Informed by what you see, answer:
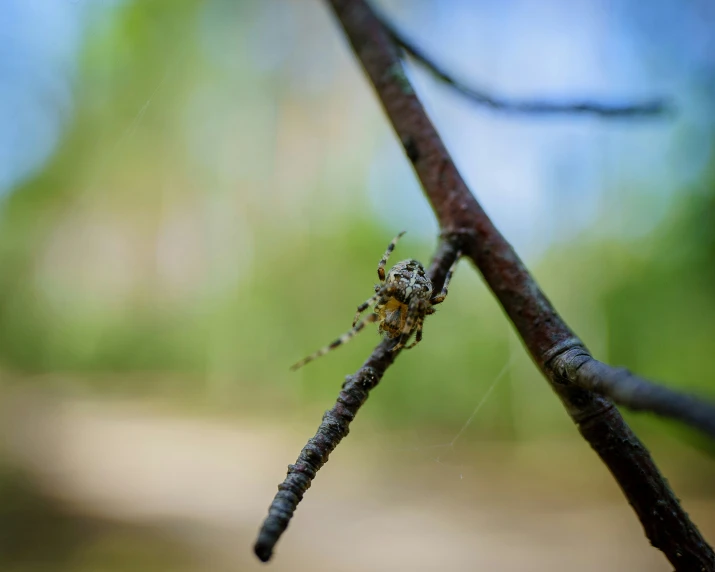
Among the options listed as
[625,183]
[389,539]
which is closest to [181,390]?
[389,539]

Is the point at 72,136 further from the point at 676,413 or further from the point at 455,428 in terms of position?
the point at 676,413

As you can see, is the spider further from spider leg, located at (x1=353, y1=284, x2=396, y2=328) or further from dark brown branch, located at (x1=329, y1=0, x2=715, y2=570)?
dark brown branch, located at (x1=329, y1=0, x2=715, y2=570)

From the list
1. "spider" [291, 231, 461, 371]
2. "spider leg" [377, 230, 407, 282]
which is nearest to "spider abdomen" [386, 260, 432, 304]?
"spider" [291, 231, 461, 371]

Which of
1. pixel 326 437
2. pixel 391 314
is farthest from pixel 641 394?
pixel 391 314

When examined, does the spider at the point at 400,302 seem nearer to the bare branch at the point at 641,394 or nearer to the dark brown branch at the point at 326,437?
the dark brown branch at the point at 326,437

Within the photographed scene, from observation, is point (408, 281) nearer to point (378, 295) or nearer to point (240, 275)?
point (378, 295)

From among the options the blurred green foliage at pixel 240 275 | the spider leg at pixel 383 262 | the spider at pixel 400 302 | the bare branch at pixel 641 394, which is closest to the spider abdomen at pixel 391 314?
the spider at pixel 400 302
